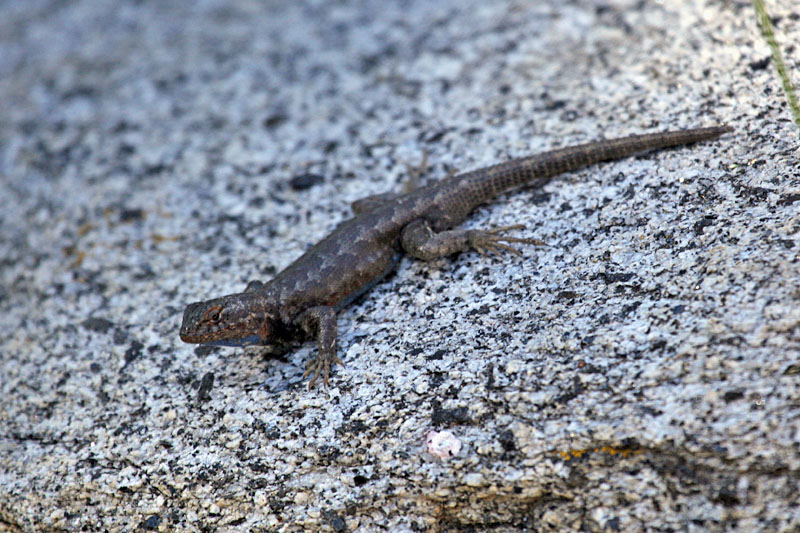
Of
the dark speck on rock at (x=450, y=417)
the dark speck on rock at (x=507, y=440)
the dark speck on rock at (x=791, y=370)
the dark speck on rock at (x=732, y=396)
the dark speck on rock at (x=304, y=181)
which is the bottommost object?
the dark speck on rock at (x=507, y=440)

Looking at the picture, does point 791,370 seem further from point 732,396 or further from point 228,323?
point 228,323

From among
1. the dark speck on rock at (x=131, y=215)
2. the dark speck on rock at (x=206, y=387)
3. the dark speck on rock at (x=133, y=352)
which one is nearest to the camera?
the dark speck on rock at (x=206, y=387)

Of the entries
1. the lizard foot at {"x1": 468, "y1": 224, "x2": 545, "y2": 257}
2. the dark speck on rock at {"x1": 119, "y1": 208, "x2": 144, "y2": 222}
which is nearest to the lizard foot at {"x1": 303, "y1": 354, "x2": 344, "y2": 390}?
the lizard foot at {"x1": 468, "y1": 224, "x2": 545, "y2": 257}

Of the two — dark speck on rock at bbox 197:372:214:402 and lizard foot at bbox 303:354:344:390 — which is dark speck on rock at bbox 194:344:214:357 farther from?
lizard foot at bbox 303:354:344:390

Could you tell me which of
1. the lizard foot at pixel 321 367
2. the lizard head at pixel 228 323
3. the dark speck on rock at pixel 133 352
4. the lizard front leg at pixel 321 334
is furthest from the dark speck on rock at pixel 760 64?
the dark speck on rock at pixel 133 352

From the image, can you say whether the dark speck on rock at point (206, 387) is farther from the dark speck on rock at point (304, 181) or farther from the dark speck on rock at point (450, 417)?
the dark speck on rock at point (304, 181)

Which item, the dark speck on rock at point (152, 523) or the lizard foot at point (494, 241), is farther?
the lizard foot at point (494, 241)

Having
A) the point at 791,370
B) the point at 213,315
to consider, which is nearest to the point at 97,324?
the point at 213,315

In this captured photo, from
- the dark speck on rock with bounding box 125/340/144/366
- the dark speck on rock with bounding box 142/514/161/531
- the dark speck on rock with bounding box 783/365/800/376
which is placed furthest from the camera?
the dark speck on rock with bounding box 125/340/144/366
